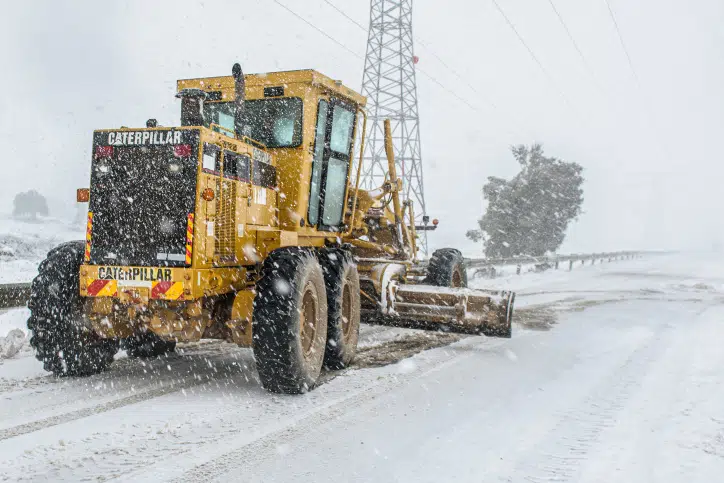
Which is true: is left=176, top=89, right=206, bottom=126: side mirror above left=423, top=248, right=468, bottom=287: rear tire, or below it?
above

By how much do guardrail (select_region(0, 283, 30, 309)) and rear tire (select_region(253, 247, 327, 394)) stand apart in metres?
3.36

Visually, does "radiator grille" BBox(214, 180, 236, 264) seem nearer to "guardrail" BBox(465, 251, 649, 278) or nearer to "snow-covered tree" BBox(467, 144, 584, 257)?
"guardrail" BBox(465, 251, 649, 278)

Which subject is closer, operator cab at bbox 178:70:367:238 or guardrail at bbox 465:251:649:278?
operator cab at bbox 178:70:367:238

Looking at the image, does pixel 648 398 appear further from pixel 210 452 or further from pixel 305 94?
pixel 305 94

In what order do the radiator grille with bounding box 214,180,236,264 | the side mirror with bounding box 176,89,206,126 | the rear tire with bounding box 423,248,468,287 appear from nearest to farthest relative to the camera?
the radiator grille with bounding box 214,180,236,264 < the side mirror with bounding box 176,89,206,126 < the rear tire with bounding box 423,248,468,287

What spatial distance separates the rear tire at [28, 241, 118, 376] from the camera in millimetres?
5941

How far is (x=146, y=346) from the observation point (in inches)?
281

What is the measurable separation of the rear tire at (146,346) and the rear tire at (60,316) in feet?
2.61

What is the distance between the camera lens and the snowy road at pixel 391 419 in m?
3.95

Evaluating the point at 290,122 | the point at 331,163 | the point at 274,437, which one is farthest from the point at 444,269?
the point at 274,437

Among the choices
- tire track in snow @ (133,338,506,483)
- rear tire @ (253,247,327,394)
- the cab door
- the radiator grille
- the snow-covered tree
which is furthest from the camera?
the snow-covered tree

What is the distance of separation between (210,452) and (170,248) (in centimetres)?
201

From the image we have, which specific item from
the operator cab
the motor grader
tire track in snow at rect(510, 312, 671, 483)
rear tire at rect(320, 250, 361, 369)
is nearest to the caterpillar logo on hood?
the motor grader

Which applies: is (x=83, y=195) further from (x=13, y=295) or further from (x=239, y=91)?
(x=13, y=295)
